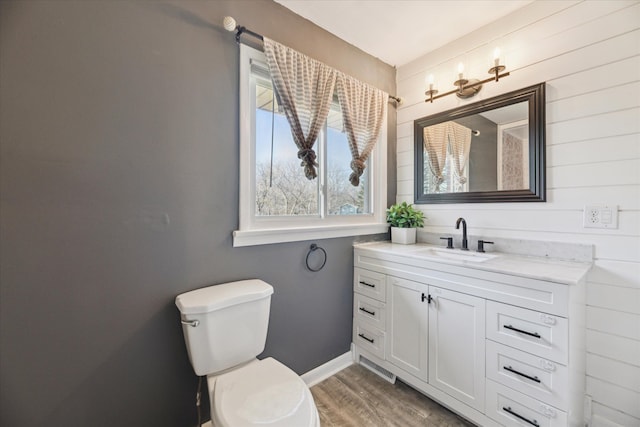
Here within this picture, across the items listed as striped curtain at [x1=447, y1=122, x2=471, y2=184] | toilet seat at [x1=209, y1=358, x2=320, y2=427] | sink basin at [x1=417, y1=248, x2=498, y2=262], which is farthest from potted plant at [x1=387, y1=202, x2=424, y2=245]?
toilet seat at [x1=209, y1=358, x2=320, y2=427]

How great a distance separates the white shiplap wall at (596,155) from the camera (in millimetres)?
1295

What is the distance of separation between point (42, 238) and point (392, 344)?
1906 mm

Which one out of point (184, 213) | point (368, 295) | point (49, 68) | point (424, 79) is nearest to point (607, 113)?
point (424, 79)

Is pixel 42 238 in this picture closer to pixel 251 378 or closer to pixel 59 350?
pixel 59 350

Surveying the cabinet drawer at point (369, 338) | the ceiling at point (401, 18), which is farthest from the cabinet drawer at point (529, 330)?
the ceiling at point (401, 18)

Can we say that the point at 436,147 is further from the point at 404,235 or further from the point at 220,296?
the point at 220,296

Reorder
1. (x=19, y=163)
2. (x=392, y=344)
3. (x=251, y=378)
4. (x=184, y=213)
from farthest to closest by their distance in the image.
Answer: (x=392, y=344)
(x=184, y=213)
(x=251, y=378)
(x=19, y=163)

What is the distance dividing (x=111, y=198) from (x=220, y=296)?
0.64 m

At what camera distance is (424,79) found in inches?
86.1

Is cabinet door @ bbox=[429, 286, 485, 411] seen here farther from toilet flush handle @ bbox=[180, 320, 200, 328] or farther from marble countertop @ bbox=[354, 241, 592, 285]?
toilet flush handle @ bbox=[180, 320, 200, 328]

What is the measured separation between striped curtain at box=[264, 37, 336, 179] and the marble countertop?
0.83 m

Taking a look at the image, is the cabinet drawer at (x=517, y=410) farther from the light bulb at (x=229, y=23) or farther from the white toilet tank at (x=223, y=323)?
the light bulb at (x=229, y=23)

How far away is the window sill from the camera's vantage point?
4.88 ft

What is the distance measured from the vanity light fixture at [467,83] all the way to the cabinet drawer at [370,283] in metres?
1.44
